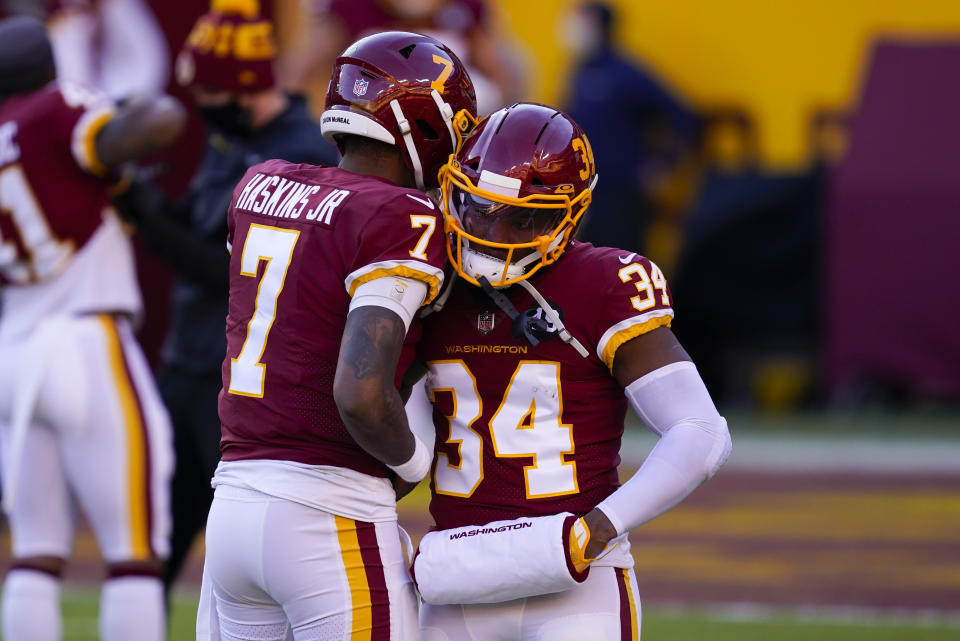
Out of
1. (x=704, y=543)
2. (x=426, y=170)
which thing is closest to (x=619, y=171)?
(x=704, y=543)

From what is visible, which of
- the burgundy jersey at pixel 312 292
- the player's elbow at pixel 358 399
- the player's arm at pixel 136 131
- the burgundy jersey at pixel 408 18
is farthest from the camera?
the burgundy jersey at pixel 408 18

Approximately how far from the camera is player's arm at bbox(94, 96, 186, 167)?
170 inches

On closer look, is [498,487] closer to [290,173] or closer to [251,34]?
[290,173]

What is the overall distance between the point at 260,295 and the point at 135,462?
157 cm

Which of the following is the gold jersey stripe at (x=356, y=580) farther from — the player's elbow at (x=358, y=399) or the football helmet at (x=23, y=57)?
the football helmet at (x=23, y=57)

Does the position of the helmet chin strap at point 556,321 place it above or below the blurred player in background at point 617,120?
above

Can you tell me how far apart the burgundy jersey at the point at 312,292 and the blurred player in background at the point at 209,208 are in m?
1.48

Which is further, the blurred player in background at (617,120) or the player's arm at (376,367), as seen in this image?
the blurred player in background at (617,120)

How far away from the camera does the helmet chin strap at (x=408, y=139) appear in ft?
10.0

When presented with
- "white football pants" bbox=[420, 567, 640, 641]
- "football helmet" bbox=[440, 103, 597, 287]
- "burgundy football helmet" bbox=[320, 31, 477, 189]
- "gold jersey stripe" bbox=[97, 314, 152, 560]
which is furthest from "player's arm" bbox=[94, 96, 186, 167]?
"white football pants" bbox=[420, 567, 640, 641]

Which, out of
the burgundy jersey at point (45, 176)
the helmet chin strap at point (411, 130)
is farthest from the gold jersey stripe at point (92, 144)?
the helmet chin strap at point (411, 130)

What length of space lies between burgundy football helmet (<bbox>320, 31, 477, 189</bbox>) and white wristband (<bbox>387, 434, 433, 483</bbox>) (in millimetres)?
549

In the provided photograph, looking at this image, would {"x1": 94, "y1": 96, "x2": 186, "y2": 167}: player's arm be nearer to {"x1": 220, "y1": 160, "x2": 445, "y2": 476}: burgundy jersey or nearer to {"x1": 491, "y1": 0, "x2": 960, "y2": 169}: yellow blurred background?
{"x1": 220, "y1": 160, "x2": 445, "y2": 476}: burgundy jersey

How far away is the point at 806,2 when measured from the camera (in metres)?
12.0
